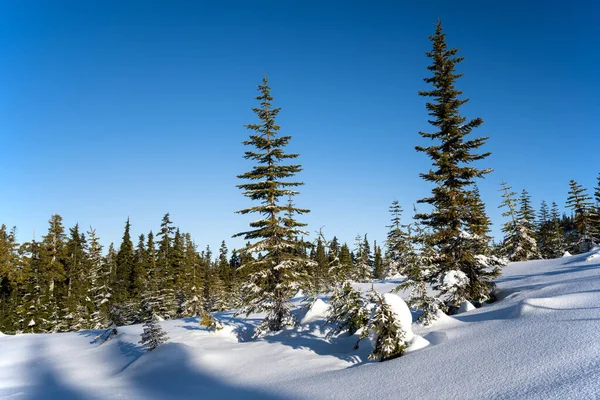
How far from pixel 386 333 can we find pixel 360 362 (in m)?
1.48

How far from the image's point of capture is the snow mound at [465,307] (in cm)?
1332

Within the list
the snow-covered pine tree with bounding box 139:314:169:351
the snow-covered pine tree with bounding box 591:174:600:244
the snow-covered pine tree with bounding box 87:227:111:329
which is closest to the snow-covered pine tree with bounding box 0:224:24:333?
the snow-covered pine tree with bounding box 87:227:111:329

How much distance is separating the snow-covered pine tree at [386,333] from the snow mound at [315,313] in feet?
27.8

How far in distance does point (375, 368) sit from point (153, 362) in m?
9.43

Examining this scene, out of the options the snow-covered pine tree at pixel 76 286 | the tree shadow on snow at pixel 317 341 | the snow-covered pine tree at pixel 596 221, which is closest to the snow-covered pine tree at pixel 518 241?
the snow-covered pine tree at pixel 596 221

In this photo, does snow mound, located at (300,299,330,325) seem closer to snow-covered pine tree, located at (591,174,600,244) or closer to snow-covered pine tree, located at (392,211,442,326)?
snow-covered pine tree, located at (392,211,442,326)

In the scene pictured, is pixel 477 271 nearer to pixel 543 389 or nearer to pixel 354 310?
pixel 354 310

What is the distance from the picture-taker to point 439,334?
9.09 metres

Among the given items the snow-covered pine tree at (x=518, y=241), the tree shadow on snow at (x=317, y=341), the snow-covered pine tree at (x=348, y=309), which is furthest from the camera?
the snow-covered pine tree at (x=518, y=241)

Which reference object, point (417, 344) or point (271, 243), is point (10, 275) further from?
point (417, 344)

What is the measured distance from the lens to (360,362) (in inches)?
383

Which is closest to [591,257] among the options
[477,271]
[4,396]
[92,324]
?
[477,271]

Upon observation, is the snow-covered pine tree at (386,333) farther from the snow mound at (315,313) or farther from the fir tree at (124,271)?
the fir tree at (124,271)

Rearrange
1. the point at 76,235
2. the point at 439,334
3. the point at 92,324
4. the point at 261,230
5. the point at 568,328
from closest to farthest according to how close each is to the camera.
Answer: the point at 568,328
the point at 439,334
the point at 261,230
the point at 92,324
the point at 76,235
